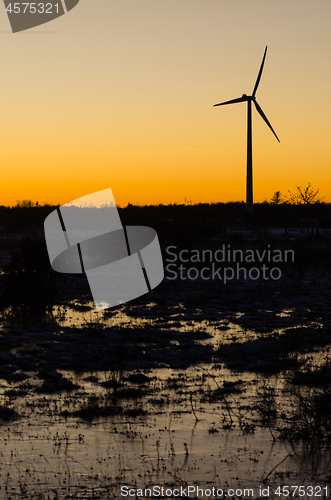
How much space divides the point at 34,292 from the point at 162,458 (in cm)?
1280

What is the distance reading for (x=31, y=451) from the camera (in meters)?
7.43

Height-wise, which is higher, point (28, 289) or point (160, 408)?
point (28, 289)

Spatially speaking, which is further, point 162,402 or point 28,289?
point 28,289

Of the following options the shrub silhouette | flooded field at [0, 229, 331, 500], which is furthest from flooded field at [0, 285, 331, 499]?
the shrub silhouette

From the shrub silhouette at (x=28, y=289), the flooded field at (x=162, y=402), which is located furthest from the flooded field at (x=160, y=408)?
the shrub silhouette at (x=28, y=289)

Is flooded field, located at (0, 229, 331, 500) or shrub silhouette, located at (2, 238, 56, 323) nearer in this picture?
flooded field, located at (0, 229, 331, 500)

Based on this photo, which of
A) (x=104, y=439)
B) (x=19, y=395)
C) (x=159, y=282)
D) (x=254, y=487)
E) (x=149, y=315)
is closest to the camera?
(x=254, y=487)

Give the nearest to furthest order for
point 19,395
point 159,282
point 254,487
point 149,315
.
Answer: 1. point 254,487
2. point 19,395
3. point 149,315
4. point 159,282

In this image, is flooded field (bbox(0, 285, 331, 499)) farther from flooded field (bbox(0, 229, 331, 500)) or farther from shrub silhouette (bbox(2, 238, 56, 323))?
shrub silhouette (bbox(2, 238, 56, 323))

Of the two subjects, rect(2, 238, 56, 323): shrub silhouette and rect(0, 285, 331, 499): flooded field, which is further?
rect(2, 238, 56, 323): shrub silhouette

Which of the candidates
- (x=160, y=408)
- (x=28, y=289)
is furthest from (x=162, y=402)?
(x=28, y=289)

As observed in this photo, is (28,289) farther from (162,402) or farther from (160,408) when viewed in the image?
(160,408)

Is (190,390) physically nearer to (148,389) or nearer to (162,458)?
(148,389)

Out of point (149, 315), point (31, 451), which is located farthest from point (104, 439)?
point (149, 315)
